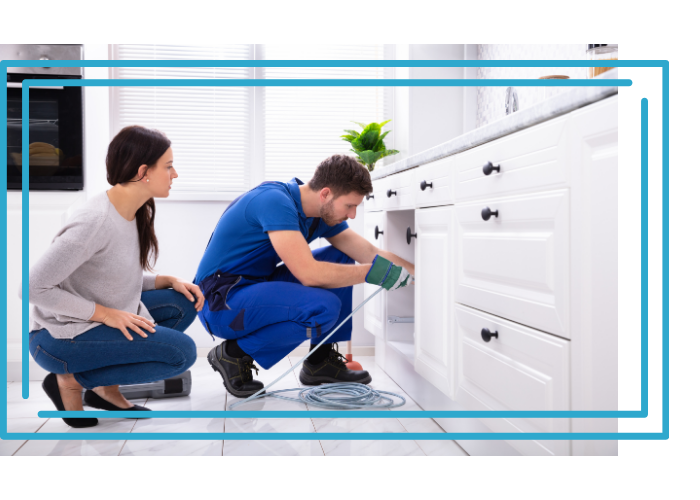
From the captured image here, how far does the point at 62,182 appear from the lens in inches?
94.6

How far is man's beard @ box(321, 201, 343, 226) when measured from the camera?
2.07 m

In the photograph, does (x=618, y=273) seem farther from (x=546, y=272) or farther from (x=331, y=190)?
(x=331, y=190)

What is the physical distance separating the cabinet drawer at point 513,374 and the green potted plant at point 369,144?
1.43 m

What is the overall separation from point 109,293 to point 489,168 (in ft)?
3.69

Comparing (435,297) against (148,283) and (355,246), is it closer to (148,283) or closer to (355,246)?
(355,246)

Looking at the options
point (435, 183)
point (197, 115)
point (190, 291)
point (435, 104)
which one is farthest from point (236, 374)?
point (435, 104)

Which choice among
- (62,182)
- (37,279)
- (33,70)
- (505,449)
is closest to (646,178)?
(505,449)

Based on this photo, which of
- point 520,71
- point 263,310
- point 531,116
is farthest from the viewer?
point 520,71

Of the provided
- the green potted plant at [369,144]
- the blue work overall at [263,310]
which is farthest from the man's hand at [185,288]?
the green potted plant at [369,144]

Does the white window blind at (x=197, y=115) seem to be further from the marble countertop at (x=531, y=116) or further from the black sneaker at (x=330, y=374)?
the marble countertop at (x=531, y=116)

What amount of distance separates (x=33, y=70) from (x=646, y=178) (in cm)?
249

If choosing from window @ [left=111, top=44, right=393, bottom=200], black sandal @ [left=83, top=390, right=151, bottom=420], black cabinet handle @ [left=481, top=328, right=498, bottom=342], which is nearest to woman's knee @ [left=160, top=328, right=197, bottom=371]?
black sandal @ [left=83, top=390, right=151, bottom=420]

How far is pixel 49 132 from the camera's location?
7.88 feet

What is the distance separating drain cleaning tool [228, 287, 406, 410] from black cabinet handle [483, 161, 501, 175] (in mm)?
711
